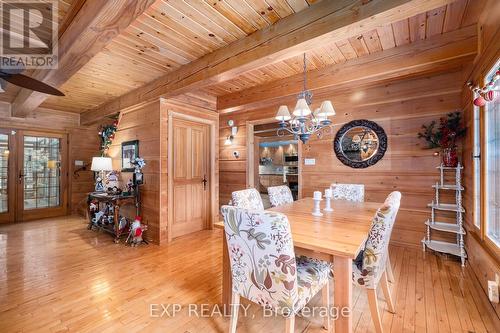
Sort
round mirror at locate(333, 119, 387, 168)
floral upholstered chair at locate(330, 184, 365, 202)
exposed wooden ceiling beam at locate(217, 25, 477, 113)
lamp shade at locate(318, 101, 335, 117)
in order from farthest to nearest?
round mirror at locate(333, 119, 387, 168)
floral upholstered chair at locate(330, 184, 365, 202)
lamp shade at locate(318, 101, 335, 117)
exposed wooden ceiling beam at locate(217, 25, 477, 113)

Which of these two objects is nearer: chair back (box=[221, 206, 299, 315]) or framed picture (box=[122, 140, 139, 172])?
chair back (box=[221, 206, 299, 315])

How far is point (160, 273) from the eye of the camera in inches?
101

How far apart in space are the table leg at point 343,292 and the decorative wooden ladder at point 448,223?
90.4 inches

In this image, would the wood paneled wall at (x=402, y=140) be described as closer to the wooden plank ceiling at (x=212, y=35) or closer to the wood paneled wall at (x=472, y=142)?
the wood paneled wall at (x=472, y=142)

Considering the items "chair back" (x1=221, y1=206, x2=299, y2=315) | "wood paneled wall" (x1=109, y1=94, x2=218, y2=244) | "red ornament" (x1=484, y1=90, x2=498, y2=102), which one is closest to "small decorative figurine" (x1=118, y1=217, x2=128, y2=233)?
"wood paneled wall" (x1=109, y1=94, x2=218, y2=244)

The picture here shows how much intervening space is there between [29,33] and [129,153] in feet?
7.30

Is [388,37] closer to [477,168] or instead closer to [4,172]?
[477,168]

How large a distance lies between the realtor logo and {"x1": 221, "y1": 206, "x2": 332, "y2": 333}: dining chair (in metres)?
2.38

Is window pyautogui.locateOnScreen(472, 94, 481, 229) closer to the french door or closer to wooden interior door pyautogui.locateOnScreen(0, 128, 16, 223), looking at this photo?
the french door

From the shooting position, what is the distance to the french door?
4801mm

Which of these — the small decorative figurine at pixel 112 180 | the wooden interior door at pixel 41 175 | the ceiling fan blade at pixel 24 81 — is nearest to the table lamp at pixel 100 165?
the small decorative figurine at pixel 112 180

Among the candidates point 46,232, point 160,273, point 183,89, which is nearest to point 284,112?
point 183,89

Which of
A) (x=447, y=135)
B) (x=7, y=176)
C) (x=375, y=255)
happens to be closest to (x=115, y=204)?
(x=7, y=176)

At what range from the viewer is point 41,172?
208 inches
